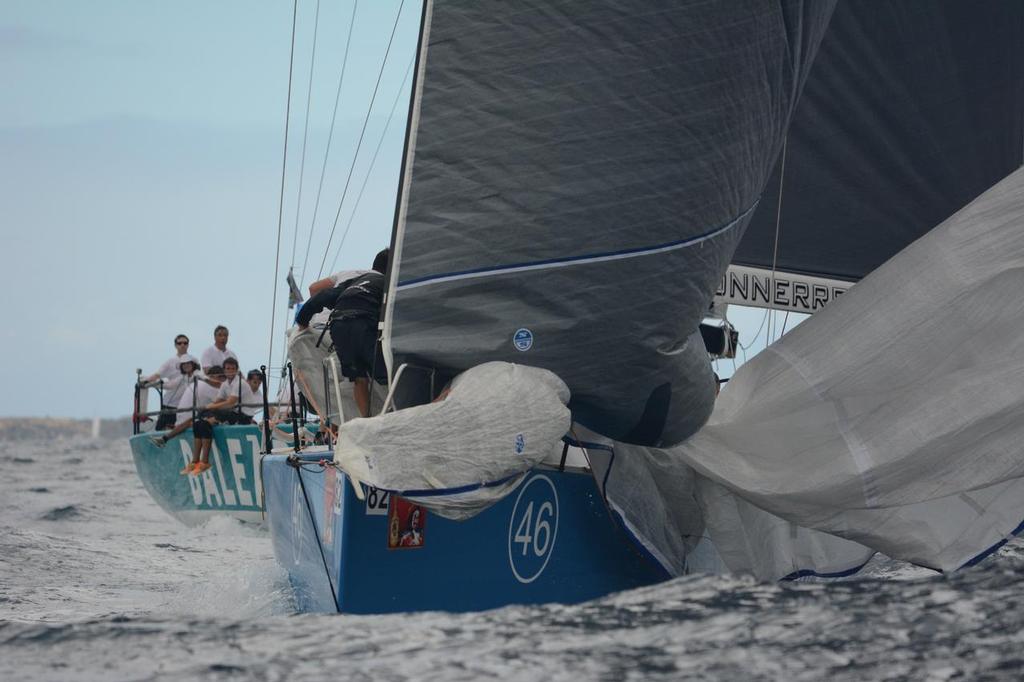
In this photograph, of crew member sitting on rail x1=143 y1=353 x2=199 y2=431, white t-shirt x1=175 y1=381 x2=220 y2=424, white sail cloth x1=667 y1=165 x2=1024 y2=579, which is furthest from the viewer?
crew member sitting on rail x1=143 y1=353 x2=199 y2=431

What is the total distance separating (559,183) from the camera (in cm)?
381

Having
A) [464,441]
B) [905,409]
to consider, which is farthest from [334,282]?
[905,409]

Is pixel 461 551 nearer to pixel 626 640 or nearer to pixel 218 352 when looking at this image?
pixel 626 640

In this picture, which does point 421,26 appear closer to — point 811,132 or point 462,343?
point 462,343

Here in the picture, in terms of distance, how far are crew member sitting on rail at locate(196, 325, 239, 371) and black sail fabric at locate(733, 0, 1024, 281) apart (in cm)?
600

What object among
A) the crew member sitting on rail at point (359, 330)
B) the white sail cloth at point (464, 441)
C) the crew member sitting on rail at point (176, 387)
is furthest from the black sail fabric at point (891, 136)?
the crew member sitting on rail at point (176, 387)

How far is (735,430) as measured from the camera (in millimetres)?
4445

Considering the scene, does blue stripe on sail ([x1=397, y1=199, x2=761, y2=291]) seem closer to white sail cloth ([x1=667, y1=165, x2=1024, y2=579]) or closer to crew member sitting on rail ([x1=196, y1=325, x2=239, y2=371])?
white sail cloth ([x1=667, y1=165, x2=1024, y2=579])

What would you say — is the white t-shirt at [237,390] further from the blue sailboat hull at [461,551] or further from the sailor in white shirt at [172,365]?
the blue sailboat hull at [461,551]

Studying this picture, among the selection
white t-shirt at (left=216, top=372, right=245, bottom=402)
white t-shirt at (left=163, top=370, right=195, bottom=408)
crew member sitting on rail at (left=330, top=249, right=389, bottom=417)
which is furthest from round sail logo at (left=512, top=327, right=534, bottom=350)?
white t-shirt at (left=163, top=370, right=195, bottom=408)

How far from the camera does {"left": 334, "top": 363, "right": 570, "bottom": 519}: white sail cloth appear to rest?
11.4ft

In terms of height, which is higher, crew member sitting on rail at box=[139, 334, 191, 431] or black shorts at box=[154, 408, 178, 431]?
crew member sitting on rail at box=[139, 334, 191, 431]

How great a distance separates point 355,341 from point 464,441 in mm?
929

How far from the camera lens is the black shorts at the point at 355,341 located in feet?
14.1
